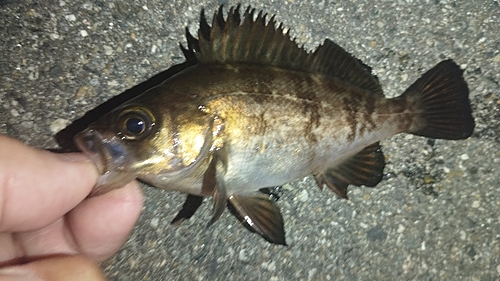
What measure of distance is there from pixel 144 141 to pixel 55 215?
0.43 metres

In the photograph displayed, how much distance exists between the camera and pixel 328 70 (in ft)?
6.30

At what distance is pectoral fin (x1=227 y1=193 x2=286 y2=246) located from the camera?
74.5 inches

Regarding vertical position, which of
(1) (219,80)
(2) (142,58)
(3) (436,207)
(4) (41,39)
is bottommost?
(3) (436,207)

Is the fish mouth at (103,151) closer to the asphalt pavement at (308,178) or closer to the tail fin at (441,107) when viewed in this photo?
the asphalt pavement at (308,178)

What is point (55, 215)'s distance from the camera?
1.66m

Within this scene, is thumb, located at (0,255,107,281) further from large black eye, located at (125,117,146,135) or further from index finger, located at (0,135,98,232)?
large black eye, located at (125,117,146,135)

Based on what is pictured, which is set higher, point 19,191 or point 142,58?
point 142,58

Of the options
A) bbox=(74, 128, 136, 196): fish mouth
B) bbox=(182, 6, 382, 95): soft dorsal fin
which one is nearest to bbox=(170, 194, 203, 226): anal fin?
bbox=(74, 128, 136, 196): fish mouth

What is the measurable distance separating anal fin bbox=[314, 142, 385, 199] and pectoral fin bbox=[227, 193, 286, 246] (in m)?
0.26

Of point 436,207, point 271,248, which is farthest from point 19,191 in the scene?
point 436,207

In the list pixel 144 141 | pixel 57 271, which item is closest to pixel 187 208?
pixel 144 141

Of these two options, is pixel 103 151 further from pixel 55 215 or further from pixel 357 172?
pixel 357 172

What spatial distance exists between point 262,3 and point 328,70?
498mm

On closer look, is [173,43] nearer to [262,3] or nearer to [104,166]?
[262,3]
